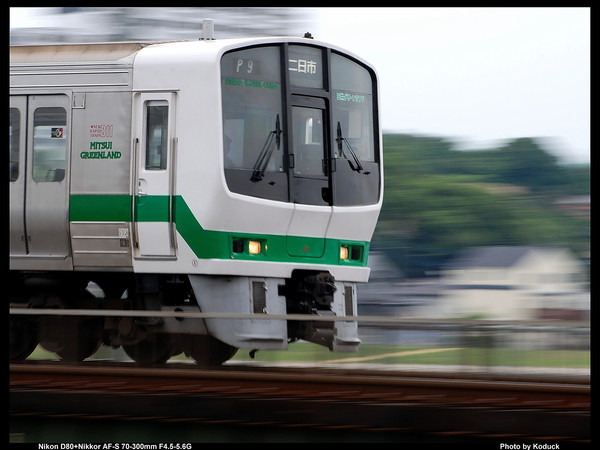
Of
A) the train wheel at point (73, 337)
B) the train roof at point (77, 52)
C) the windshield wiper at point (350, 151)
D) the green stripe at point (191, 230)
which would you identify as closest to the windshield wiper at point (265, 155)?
the green stripe at point (191, 230)

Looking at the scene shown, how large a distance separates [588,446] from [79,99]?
211 inches

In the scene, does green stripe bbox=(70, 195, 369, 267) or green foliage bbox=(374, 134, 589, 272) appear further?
green foliage bbox=(374, 134, 589, 272)

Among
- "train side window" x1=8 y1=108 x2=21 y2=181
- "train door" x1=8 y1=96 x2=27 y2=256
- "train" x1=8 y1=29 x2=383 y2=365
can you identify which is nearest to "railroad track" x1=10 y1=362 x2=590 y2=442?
"train" x1=8 y1=29 x2=383 y2=365

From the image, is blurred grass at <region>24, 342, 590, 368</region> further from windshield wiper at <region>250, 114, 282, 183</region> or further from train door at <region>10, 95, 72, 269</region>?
train door at <region>10, 95, 72, 269</region>

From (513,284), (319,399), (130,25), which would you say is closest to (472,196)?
(513,284)

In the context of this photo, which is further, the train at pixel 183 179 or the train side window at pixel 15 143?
the train side window at pixel 15 143

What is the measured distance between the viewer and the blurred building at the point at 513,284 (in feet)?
55.5

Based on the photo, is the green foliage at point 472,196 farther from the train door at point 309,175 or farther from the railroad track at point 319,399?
the railroad track at point 319,399

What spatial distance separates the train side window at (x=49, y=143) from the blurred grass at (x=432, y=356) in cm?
282

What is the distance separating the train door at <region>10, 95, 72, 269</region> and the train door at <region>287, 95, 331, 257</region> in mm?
2079

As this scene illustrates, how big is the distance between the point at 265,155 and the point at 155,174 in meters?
1.01

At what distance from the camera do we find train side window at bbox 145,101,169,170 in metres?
8.90

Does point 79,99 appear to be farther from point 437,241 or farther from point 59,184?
point 437,241

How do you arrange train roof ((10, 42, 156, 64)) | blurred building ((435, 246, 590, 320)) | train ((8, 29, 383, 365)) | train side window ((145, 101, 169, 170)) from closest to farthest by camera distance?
train ((8, 29, 383, 365))
train side window ((145, 101, 169, 170))
train roof ((10, 42, 156, 64))
blurred building ((435, 246, 590, 320))
